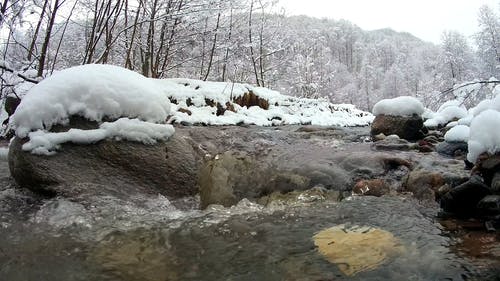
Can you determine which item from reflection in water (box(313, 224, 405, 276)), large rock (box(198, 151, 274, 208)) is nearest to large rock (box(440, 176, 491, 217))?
reflection in water (box(313, 224, 405, 276))

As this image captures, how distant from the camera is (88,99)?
3676 mm

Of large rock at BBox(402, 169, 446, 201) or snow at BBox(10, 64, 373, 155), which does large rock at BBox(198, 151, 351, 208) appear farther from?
snow at BBox(10, 64, 373, 155)

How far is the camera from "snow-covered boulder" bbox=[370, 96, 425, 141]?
24.9 feet

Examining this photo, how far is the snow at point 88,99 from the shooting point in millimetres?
3480

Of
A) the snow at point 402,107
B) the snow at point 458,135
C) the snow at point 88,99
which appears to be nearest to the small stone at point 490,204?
the snow at point 458,135

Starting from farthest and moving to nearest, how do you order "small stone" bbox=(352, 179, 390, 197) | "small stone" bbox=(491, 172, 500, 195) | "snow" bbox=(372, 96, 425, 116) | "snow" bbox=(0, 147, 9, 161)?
1. "snow" bbox=(372, 96, 425, 116)
2. "snow" bbox=(0, 147, 9, 161)
3. "small stone" bbox=(352, 179, 390, 197)
4. "small stone" bbox=(491, 172, 500, 195)

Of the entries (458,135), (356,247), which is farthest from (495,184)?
Result: (458,135)

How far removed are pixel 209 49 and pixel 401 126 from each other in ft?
26.2

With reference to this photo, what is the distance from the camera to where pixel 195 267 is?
2244 millimetres

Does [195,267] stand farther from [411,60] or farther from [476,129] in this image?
[411,60]

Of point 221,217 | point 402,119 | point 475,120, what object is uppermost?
point 475,120

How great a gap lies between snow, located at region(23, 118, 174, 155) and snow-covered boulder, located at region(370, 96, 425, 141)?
17.8 feet

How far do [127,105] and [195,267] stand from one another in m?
2.18

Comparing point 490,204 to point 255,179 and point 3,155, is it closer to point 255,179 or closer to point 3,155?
point 255,179
